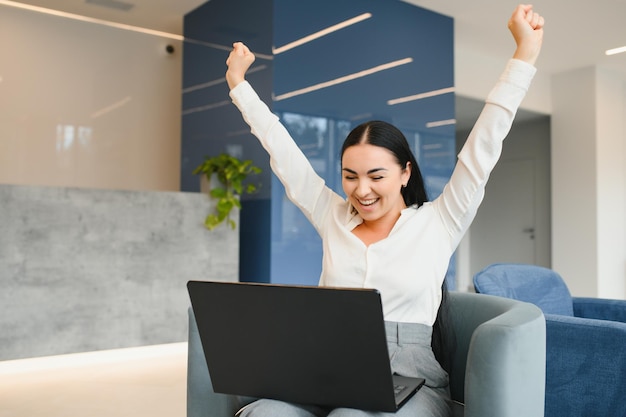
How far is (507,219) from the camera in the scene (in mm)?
8680

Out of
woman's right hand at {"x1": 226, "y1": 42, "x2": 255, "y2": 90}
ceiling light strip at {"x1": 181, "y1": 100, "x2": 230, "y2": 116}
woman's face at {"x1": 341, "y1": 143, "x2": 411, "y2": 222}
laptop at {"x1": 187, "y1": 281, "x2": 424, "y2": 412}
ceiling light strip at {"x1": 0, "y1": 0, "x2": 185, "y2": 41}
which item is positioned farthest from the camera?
ceiling light strip at {"x1": 0, "y1": 0, "x2": 185, "y2": 41}

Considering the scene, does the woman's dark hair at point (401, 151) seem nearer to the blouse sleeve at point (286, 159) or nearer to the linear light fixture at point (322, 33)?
the blouse sleeve at point (286, 159)

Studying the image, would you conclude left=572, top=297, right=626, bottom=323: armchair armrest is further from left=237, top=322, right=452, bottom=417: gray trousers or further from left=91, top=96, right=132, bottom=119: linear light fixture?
left=91, top=96, right=132, bottom=119: linear light fixture

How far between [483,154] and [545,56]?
6219 mm

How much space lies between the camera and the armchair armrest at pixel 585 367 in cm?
199

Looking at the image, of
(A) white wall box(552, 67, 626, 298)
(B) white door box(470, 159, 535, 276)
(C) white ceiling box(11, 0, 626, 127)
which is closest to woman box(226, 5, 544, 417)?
(C) white ceiling box(11, 0, 626, 127)

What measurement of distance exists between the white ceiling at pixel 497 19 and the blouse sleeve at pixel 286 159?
423 centimetres

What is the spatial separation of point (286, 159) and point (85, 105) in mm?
5043

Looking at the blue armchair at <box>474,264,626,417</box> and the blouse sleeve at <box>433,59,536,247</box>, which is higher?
the blouse sleeve at <box>433,59,536,247</box>

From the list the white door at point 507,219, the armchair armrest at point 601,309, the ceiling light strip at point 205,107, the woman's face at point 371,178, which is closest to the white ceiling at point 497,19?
the ceiling light strip at point 205,107

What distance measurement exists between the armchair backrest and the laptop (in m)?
1.20

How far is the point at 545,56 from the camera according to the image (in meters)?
7.03

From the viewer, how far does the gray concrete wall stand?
3.94 meters

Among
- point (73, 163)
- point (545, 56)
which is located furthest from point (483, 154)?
point (545, 56)
